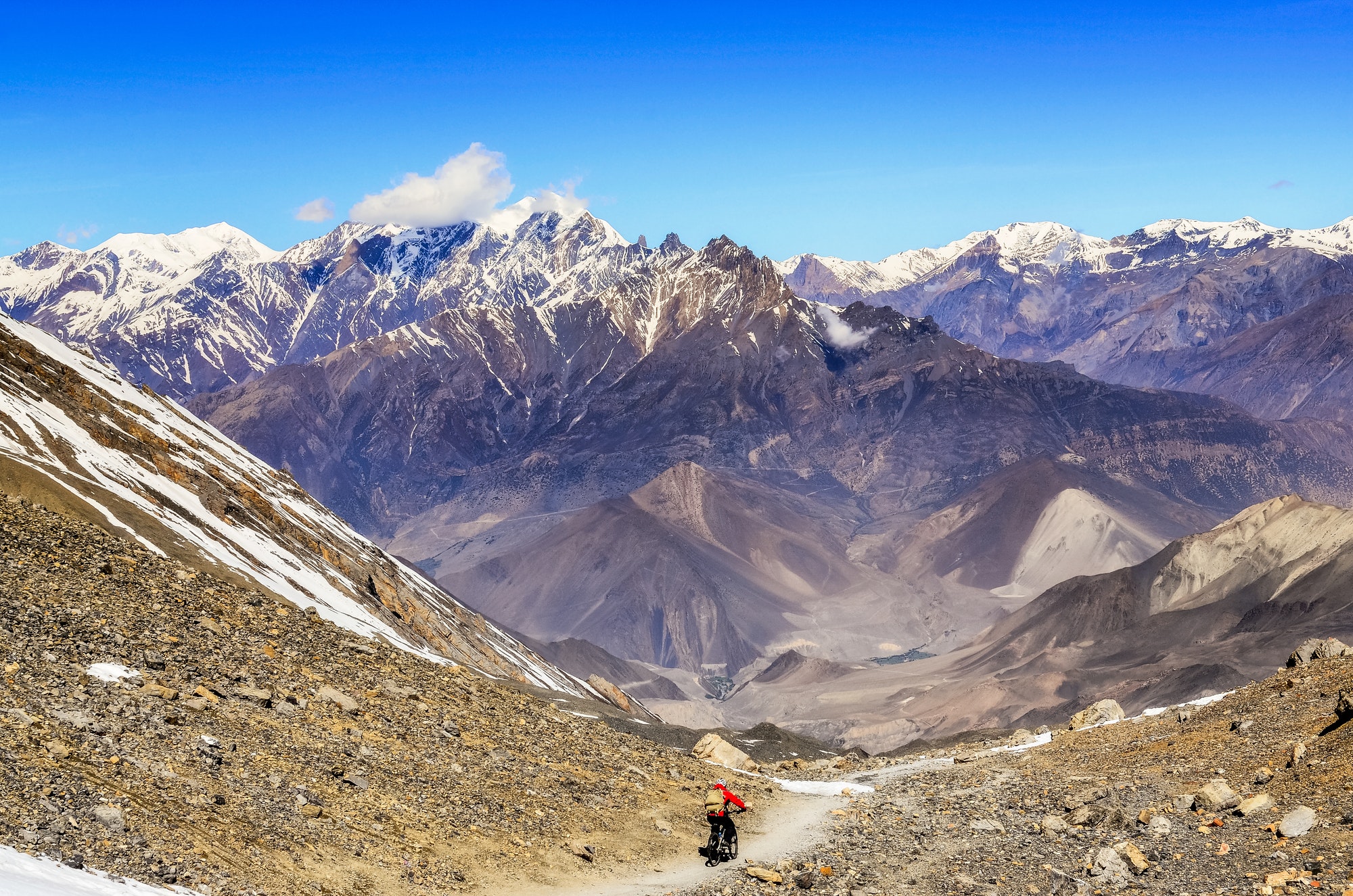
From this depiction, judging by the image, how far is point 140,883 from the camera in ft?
61.8

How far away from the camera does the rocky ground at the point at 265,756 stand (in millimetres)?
21266

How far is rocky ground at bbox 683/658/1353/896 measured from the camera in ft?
83.4

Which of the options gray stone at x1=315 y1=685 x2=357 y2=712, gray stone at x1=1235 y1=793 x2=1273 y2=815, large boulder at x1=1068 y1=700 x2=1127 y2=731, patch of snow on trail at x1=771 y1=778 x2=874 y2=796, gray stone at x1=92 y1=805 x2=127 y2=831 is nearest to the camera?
gray stone at x1=92 y1=805 x2=127 y2=831

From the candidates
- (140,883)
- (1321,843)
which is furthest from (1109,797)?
(140,883)

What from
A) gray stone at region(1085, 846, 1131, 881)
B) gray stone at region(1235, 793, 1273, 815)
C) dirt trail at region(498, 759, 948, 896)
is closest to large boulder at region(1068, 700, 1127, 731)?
dirt trail at region(498, 759, 948, 896)

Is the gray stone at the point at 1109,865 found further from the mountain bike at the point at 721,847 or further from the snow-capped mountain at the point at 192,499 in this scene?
the snow-capped mountain at the point at 192,499

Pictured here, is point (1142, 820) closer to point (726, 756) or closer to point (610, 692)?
point (726, 756)

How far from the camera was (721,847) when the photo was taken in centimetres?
2881

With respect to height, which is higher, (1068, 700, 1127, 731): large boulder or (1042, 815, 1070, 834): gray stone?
(1068, 700, 1127, 731): large boulder

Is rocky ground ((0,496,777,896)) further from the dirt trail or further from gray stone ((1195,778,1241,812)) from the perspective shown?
gray stone ((1195,778,1241,812))

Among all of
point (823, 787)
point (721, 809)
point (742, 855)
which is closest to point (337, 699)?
point (721, 809)

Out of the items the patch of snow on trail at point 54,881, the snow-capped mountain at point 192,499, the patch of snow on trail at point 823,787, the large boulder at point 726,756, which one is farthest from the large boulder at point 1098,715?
the patch of snow on trail at point 54,881

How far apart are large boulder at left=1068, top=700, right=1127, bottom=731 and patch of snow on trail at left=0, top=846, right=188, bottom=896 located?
3971 cm

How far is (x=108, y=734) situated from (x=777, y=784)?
22.1m
